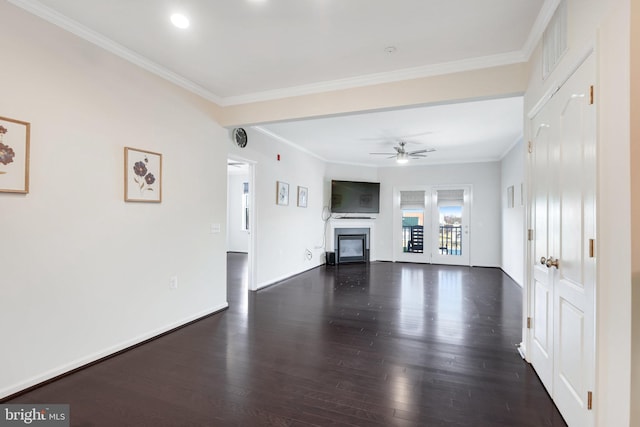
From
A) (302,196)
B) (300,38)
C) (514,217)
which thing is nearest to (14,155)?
(300,38)

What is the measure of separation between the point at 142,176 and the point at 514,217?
6290 millimetres

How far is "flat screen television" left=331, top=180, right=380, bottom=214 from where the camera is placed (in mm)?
8055

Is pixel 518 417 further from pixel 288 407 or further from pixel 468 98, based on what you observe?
pixel 468 98

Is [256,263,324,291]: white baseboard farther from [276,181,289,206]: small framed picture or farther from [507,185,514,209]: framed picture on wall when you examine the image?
[507,185,514,209]: framed picture on wall

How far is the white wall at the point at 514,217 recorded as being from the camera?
221 inches

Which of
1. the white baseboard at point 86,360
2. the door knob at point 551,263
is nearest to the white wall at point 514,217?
the door knob at point 551,263

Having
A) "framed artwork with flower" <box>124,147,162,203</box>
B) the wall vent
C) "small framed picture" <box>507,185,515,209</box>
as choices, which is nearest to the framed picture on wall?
"small framed picture" <box>507,185,515,209</box>

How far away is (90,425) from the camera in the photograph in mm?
1901

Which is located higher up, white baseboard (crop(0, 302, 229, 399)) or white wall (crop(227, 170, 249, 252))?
white wall (crop(227, 170, 249, 252))

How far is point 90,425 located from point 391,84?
3.57m

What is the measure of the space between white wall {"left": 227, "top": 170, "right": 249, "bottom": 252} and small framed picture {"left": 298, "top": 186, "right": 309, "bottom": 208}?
3940mm

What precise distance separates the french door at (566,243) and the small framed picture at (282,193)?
4.16 m

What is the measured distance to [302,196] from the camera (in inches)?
271

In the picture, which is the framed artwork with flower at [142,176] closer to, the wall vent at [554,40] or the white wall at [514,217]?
the wall vent at [554,40]
